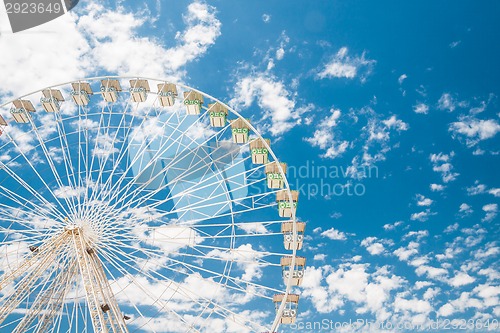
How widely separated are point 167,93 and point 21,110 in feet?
30.0

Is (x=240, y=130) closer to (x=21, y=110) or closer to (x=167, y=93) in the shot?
(x=167, y=93)

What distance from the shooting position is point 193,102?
2895cm

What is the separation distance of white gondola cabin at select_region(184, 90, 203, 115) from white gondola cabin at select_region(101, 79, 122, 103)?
4592 millimetres

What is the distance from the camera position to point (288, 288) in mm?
24844

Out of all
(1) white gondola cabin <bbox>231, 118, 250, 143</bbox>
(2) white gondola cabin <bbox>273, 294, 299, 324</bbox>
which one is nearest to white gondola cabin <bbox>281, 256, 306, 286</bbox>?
(2) white gondola cabin <bbox>273, 294, 299, 324</bbox>

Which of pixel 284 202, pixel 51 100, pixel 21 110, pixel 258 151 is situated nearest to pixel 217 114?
pixel 258 151

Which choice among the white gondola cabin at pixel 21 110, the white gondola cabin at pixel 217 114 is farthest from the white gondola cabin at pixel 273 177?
the white gondola cabin at pixel 21 110

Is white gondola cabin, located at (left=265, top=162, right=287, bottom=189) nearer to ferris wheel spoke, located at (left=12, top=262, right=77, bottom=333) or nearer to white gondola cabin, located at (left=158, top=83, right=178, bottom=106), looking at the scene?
white gondola cabin, located at (left=158, top=83, right=178, bottom=106)

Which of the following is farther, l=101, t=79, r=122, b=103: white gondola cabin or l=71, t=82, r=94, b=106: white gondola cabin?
l=101, t=79, r=122, b=103: white gondola cabin

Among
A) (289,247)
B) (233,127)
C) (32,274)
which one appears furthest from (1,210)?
(289,247)

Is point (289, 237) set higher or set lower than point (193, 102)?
lower

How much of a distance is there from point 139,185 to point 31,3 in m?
11.3

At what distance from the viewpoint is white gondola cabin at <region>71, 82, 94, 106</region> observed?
2971 centimetres

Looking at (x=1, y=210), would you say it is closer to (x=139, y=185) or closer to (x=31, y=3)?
(x=139, y=185)
